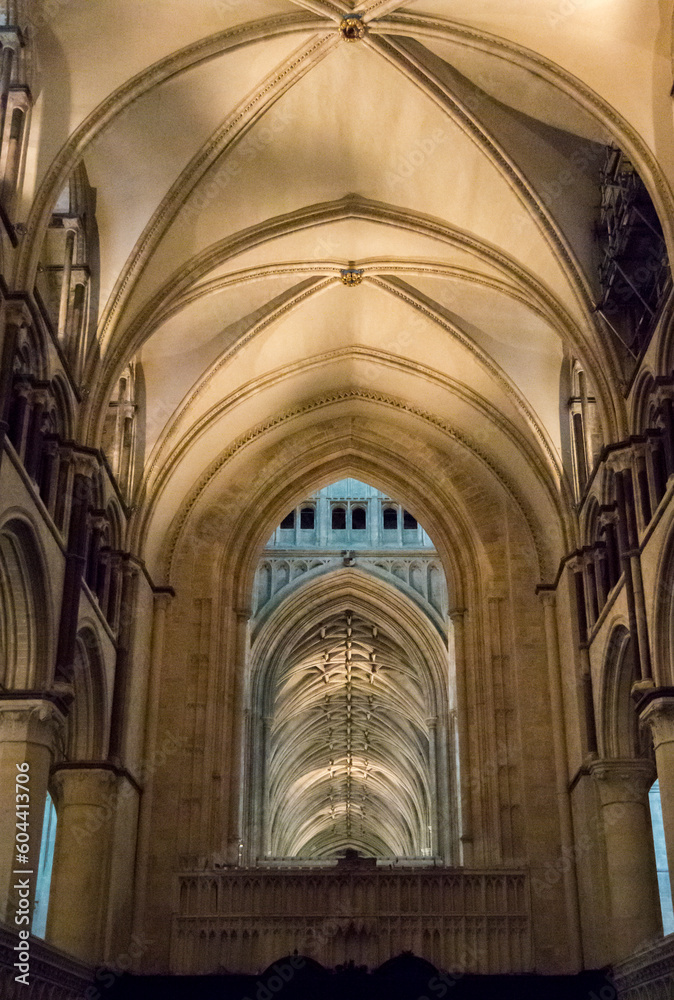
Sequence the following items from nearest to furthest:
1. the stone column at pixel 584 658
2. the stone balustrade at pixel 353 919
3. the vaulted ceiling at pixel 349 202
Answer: the vaulted ceiling at pixel 349 202
the stone balustrade at pixel 353 919
the stone column at pixel 584 658

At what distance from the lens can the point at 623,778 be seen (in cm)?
1873

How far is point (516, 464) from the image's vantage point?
23.6 m

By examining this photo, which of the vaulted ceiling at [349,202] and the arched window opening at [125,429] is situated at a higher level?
the vaulted ceiling at [349,202]

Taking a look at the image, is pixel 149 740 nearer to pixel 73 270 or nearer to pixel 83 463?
pixel 83 463

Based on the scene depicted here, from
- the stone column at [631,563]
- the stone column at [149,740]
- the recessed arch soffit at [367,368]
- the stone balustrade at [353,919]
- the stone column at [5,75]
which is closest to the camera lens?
the stone column at [5,75]

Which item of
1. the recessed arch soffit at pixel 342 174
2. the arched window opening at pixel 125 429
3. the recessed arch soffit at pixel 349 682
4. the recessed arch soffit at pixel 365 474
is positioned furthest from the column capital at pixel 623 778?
the recessed arch soffit at pixel 349 682

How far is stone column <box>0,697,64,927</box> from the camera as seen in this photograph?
1459cm

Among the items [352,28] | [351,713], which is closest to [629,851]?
[352,28]

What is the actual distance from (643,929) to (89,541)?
34.0 ft

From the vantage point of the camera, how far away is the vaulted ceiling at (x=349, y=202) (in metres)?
15.5

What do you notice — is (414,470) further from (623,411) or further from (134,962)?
(134,962)

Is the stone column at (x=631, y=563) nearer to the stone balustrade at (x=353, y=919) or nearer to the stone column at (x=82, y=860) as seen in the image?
the stone balustrade at (x=353, y=919)

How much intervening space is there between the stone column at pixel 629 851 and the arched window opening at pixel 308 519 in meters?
16.8

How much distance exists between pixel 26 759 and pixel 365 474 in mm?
12130
